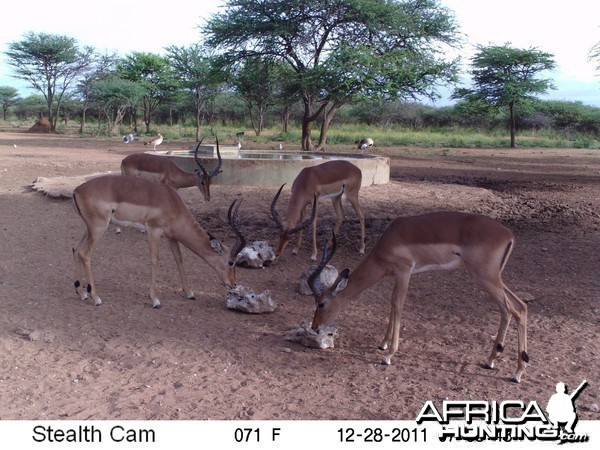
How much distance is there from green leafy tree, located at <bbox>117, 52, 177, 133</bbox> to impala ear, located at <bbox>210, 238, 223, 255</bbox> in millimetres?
40259

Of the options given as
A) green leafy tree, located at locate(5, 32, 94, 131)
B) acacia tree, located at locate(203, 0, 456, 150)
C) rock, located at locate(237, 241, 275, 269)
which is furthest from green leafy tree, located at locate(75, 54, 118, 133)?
rock, located at locate(237, 241, 275, 269)

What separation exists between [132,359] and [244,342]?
957 mm

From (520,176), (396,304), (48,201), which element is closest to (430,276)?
(396,304)

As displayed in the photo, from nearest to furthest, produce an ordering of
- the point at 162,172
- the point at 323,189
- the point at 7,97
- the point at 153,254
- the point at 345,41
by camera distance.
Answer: the point at 153,254 → the point at 323,189 → the point at 162,172 → the point at 345,41 → the point at 7,97

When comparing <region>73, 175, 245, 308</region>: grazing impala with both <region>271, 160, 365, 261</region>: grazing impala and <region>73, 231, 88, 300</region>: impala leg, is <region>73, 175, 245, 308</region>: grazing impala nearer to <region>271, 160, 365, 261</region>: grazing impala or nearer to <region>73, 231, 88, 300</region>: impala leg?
<region>73, 231, 88, 300</region>: impala leg

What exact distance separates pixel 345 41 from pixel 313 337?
18.0m

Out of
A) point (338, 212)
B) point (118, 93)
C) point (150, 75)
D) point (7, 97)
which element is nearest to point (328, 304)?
point (338, 212)

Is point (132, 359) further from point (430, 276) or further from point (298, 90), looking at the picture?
point (298, 90)

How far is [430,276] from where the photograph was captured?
24.6 ft

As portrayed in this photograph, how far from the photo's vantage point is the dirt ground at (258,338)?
4.18 meters

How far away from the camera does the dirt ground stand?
13.7 ft

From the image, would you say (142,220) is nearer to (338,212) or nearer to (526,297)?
(338,212)

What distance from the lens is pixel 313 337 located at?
16.9ft

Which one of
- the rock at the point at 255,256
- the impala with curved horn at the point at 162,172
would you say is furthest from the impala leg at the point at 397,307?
the impala with curved horn at the point at 162,172
